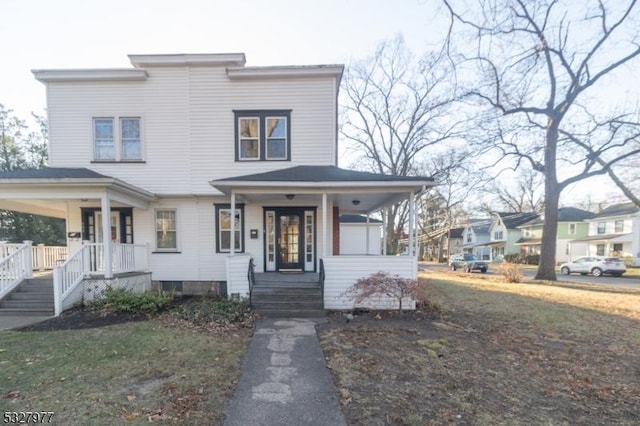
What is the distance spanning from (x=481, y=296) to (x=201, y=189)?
34.9ft

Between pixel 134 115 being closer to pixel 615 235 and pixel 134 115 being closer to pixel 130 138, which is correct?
pixel 130 138

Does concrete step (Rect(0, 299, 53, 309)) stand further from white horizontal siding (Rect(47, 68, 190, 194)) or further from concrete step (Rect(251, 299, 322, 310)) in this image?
concrete step (Rect(251, 299, 322, 310))

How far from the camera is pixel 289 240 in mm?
9961

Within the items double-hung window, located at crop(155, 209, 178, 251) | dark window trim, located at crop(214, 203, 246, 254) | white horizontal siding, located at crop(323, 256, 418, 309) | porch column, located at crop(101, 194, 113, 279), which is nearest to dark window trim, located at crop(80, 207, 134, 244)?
double-hung window, located at crop(155, 209, 178, 251)

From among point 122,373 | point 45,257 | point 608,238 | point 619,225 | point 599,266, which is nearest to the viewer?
point 122,373

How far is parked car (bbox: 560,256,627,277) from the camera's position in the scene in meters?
21.0

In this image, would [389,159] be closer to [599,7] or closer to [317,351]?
[599,7]

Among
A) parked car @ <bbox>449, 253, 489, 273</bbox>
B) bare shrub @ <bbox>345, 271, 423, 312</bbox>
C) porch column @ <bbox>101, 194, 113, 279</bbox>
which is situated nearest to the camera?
bare shrub @ <bbox>345, 271, 423, 312</bbox>

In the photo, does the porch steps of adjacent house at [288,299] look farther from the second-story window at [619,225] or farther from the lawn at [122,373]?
the second-story window at [619,225]

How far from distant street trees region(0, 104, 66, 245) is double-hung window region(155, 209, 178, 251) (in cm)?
1927

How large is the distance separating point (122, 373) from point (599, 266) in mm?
28849

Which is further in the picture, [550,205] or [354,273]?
[550,205]

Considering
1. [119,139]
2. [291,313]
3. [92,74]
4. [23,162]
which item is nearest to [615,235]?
[291,313]

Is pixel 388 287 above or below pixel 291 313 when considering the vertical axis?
above
